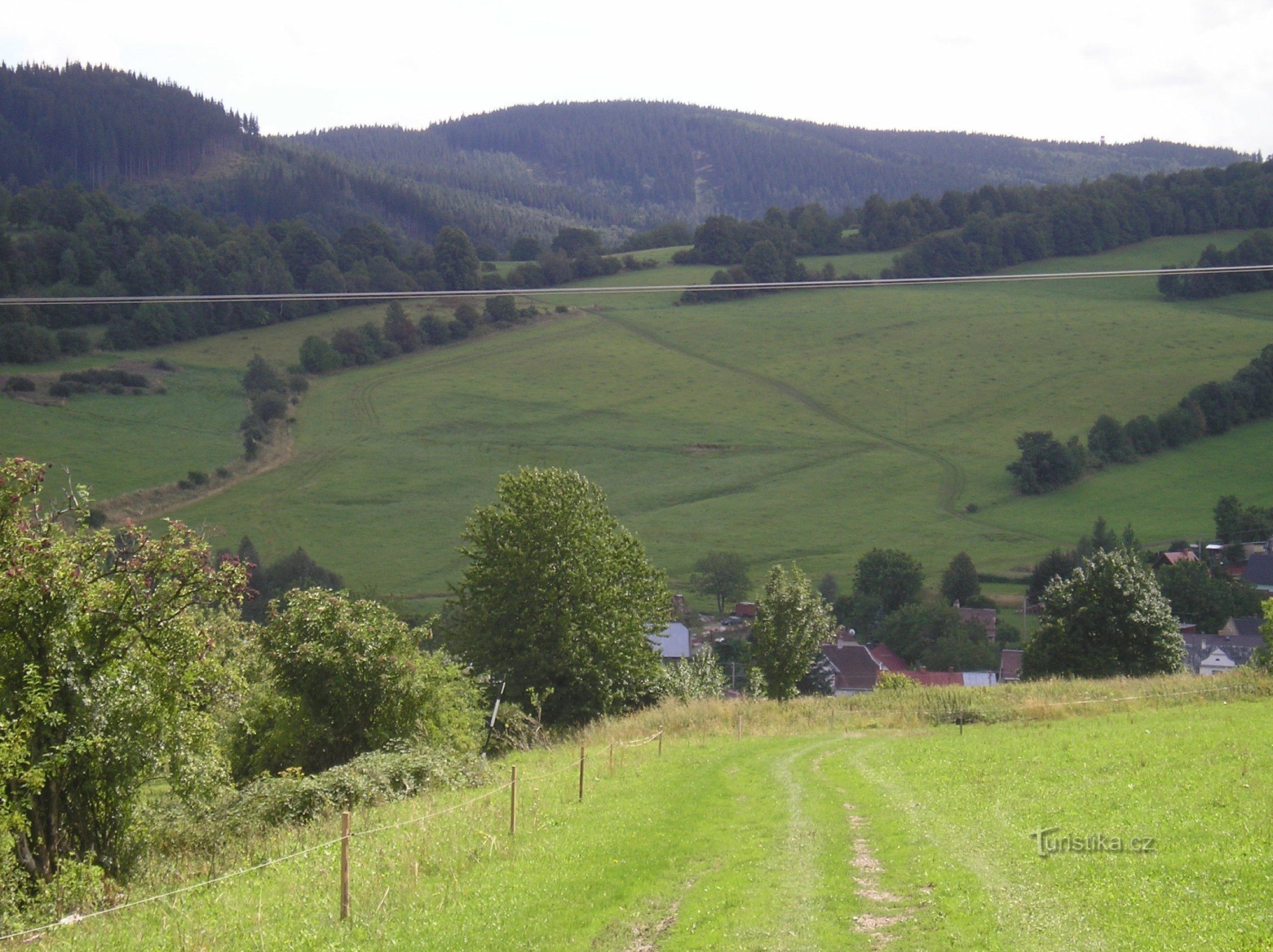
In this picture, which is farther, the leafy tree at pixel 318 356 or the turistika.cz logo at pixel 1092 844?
the leafy tree at pixel 318 356

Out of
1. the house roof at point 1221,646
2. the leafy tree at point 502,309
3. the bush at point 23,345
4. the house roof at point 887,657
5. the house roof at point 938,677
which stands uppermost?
the leafy tree at point 502,309

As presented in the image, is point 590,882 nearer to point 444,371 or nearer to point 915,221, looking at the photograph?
point 444,371

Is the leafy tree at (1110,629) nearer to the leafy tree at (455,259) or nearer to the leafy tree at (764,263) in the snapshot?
the leafy tree at (764,263)

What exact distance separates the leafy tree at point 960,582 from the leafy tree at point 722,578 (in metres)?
14.0

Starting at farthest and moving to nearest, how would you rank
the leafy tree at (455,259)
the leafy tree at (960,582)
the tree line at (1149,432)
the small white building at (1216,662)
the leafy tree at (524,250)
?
the leafy tree at (524,250), the leafy tree at (455,259), the tree line at (1149,432), the leafy tree at (960,582), the small white building at (1216,662)

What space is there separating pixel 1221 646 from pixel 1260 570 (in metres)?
15.0

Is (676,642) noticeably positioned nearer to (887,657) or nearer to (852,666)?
(852,666)

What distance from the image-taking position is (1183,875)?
10.1 meters

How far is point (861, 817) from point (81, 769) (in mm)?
10882

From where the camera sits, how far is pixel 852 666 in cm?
7194

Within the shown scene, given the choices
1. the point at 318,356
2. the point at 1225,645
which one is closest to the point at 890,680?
the point at 1225,645

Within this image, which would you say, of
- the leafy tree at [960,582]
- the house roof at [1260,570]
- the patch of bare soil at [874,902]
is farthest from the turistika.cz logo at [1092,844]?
the house roof at [1260,570]

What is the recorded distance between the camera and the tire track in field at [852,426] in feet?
278

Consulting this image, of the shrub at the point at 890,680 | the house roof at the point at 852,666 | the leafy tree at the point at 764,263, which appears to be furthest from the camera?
the leafy tree at the point at 764,263
